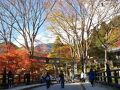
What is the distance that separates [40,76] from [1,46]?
26.7 feet

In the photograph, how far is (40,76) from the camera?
4853 centimetres

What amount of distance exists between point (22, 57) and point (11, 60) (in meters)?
1.68

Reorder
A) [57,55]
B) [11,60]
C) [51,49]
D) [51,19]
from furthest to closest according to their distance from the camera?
[51,49] < [57,55] < [51,19] < [11,60]

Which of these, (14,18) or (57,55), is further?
(57,55)

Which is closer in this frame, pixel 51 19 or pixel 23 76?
pixel 23 76

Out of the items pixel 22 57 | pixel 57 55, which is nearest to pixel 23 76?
pixel 22 57

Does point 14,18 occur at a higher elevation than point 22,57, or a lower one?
higher

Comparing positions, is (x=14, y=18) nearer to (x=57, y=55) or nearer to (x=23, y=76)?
(x=23, y=76)

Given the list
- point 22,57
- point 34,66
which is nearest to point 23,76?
point 22,57

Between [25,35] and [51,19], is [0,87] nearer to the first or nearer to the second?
[25,35]

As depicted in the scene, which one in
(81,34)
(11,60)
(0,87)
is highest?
(81,34)

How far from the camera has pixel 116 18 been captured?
36.6 metres

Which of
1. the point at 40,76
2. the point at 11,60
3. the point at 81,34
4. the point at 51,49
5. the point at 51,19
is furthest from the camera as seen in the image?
the point at 51,49

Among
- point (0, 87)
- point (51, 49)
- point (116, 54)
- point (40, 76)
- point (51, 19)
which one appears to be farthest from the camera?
point (51, 49)
